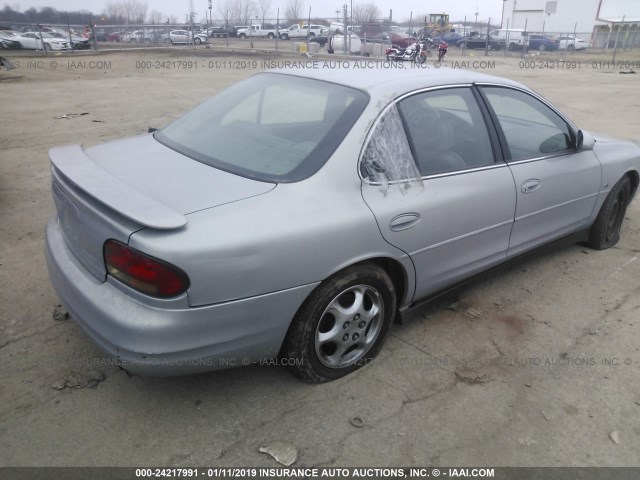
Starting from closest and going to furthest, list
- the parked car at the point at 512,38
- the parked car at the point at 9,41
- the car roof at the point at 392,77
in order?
the car roof at the point at 392,77 → the parked car at the point at 9,41 → the parked car at the point at 512,38

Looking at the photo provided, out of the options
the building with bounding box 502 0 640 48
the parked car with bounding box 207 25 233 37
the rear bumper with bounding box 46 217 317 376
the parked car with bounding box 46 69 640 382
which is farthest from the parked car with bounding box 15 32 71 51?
the building with bounding box 502 0 640 48

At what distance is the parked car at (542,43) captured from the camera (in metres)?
37.6

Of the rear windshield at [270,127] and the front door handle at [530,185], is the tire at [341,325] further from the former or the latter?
the front door handle at [530,185]

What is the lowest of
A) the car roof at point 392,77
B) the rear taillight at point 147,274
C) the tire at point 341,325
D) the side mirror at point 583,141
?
the tire at point 341,325

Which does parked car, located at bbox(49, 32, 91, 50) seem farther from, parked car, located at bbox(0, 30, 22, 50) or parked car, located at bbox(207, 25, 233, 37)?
parked car, located at bbox(207, 25, 233, 37)

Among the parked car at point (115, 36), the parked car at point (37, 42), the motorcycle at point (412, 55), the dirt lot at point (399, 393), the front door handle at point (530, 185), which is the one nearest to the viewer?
the dirt lot at point (399, 393)

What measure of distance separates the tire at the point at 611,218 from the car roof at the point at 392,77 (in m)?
1.51

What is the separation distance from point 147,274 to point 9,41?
101 ft

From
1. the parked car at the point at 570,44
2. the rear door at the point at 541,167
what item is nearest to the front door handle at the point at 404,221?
the rear door at the point at 541,167

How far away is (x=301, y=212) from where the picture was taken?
2328 mm

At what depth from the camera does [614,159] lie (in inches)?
162

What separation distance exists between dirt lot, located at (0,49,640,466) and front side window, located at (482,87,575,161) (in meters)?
1.01

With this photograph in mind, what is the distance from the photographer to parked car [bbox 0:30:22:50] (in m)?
26.4

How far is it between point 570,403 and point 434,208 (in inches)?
48.0
